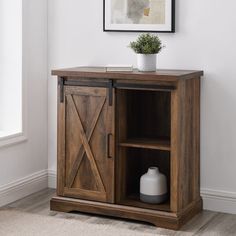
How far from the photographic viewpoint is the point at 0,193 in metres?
3.70

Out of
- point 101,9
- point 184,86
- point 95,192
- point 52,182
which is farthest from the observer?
point 52,182

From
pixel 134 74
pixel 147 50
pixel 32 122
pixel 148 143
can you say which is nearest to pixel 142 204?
pixel 148 143

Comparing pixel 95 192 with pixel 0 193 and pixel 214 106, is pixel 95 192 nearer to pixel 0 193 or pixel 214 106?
pixel 0 193

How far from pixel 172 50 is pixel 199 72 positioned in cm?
27

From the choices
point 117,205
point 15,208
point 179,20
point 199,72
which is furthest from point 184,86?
point 15,208

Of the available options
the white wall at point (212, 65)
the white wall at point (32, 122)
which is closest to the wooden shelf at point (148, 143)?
the white wall at point (212, 65)

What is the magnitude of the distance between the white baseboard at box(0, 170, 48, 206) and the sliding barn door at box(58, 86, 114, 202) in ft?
1.24

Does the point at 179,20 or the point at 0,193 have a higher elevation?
the point at 179,20

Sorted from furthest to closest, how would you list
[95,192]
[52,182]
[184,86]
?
1. [52,182]
2. [95,192]
3. [184,86]

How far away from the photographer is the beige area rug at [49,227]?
10.6ft

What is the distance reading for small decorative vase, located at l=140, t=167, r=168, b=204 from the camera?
3459 millimetres

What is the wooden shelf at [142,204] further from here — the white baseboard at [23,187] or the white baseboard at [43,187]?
the white baseboard at [23,187]

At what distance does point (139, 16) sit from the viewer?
12.2 ft

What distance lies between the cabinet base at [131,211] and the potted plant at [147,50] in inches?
33.1
